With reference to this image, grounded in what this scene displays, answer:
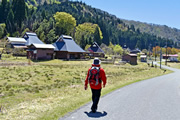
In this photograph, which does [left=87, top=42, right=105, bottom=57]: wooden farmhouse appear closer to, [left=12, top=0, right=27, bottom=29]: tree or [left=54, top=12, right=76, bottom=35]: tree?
[left=54, top=12, right=76, bottom=35]: tree

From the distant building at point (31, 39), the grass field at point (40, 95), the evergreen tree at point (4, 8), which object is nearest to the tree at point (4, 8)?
the evergreen tree at point (4, 8)

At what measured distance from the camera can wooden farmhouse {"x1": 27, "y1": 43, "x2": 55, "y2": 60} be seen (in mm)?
45875

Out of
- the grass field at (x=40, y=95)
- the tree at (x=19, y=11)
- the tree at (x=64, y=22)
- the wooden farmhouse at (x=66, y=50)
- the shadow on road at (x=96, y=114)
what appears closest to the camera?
the shadow on road at (x=96, y=114)

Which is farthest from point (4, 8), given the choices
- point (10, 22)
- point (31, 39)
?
point (31, 39)

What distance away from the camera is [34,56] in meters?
46.2

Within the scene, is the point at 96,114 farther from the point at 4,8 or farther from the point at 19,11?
the point at 4,8

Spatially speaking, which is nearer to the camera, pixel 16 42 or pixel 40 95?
pixel 40 95

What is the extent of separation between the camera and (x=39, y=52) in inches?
1831

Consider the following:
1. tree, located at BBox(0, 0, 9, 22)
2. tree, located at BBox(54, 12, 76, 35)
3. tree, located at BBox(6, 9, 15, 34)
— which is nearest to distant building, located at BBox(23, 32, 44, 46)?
tree, located at BBox(6, 9, 15, 34)

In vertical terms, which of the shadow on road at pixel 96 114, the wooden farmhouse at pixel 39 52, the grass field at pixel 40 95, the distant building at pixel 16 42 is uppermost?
the distant building at pixel 16 42

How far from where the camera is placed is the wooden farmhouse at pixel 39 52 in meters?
45.9

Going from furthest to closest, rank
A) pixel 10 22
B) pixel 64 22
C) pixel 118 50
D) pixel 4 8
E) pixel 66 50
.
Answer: pixel 118 50
pixel 4 8
pixel 64 22
pixel 10 22
pixel 66 50

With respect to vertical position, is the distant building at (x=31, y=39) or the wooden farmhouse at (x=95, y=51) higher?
the distant building at (x=31, y=39)

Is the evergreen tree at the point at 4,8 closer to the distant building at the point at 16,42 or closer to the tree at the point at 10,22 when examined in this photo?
the tree at the point at 10,22
